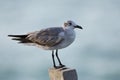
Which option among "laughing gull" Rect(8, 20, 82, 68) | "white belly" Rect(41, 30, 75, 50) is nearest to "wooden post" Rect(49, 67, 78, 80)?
"laughing gull" Rect(8, 20, 82, 68)

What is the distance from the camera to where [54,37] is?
22.6 ft

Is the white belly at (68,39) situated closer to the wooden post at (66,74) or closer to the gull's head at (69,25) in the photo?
the gull's head at (69,25)

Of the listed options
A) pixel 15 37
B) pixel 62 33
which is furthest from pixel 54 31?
pixel 15 37

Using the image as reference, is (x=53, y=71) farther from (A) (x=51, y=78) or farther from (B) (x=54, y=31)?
(B) (x=54, y=31)

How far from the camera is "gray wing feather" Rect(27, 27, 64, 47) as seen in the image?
6.54 meters

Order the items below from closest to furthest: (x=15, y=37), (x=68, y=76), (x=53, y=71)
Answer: (x=68, y=76) < (x=53, y=71) < (x=15, y=37)

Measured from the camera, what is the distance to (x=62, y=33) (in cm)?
671

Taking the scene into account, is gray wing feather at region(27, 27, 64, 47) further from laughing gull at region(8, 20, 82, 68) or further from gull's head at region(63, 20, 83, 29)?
gull's head at region(63, 20, 83, 29)

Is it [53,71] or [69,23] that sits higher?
[69,23]

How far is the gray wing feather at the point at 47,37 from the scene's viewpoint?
6.54 m

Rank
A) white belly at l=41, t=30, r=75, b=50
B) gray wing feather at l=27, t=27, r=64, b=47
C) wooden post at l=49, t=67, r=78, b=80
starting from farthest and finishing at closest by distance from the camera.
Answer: white belly at l=41, t=30, r=75, b=50 < gray wing feather at l=27, t=27, r=64, b=47 < wooden post at l=49, t=67, r=78, b=80

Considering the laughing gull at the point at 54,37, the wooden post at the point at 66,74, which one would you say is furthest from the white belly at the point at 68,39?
the wooden post at the point at 66,74

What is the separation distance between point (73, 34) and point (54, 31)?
0.34 m

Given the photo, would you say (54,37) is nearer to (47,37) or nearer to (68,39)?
(47,37)
